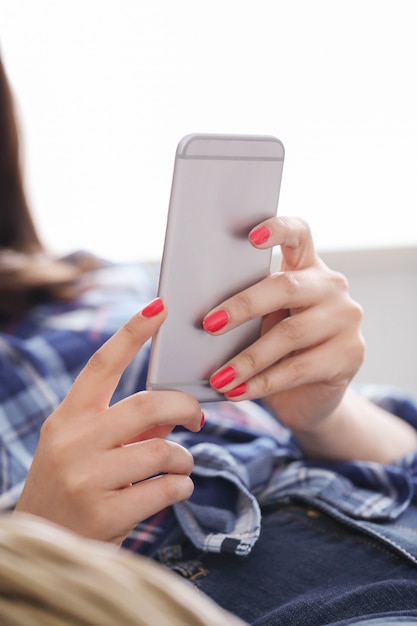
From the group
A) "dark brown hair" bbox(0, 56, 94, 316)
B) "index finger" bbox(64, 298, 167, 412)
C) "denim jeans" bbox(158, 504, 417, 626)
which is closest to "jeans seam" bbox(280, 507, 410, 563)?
"denim jeans" bbox(158, 504, 417, 626)

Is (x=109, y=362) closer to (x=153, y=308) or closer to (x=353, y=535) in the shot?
(x=153, y=308)

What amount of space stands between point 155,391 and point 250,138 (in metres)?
0.21

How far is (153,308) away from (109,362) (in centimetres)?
5

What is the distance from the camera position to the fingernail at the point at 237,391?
0.68 m

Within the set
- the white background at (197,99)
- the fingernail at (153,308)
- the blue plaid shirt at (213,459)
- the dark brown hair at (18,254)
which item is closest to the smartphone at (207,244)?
the fingernail at (153,308)

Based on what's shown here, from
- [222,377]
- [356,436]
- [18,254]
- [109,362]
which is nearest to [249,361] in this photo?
[222,377]

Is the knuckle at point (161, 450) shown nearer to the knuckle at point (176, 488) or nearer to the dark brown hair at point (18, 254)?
the knuckle at point (176, 488)

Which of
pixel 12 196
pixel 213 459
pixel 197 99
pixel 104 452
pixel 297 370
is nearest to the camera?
pixel 104 452

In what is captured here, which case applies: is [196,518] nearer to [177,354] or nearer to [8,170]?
[177,354]

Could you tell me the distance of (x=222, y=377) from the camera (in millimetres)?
663

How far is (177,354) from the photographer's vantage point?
2.14 feet

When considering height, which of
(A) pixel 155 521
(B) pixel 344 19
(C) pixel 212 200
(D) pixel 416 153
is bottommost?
(A) pixel 155 521

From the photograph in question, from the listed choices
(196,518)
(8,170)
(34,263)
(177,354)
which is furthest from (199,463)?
(8,170)

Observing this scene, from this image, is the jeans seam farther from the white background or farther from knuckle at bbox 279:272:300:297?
the white background
